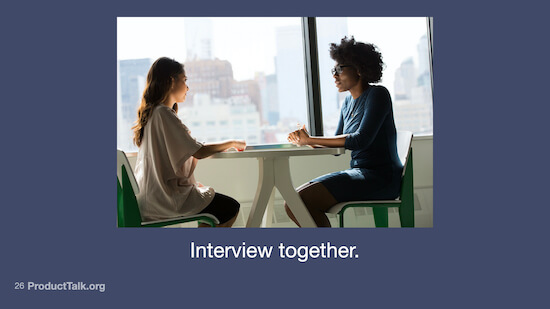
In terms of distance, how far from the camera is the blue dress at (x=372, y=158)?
2.79 meters

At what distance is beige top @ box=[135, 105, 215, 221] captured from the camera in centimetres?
260

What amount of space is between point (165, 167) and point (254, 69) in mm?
1796

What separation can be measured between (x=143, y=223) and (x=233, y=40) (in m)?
2.04

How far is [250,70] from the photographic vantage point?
4.26 meters

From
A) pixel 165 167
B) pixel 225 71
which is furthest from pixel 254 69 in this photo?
pixel 165 167

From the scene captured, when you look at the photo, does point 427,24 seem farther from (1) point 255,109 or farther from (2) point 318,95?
(1) point 255,109

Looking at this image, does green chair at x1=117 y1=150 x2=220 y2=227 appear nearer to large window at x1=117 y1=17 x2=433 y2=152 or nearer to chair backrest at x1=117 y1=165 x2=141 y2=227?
chair backrest at x1=117 y1=165 x2=141 y2=227

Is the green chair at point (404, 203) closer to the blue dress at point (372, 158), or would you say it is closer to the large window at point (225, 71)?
the blue dress at point (372, 158)

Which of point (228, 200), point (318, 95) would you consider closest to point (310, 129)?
point (318, 95)

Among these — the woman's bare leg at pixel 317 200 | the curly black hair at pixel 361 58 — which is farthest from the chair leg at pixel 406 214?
the curly black hair at pixel 361 58

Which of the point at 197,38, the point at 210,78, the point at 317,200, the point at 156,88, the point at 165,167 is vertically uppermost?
the point at 197,38

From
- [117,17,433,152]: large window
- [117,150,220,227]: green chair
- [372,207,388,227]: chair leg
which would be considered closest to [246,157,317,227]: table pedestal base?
[117,150,220,227]: green chair

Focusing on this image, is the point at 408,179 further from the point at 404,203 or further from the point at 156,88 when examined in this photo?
the point at 156,88

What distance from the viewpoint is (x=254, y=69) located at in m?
4.27
